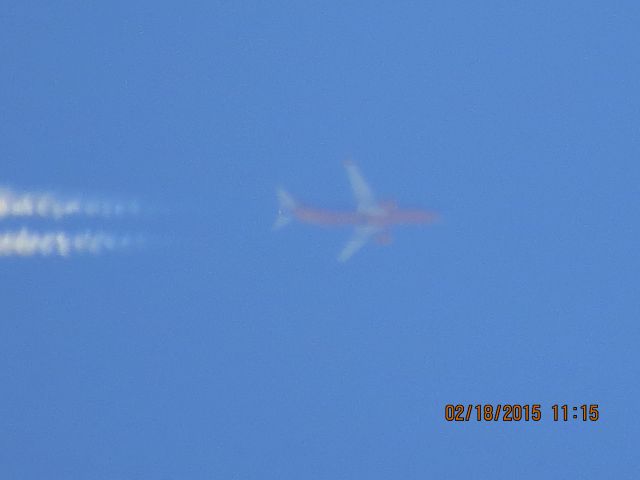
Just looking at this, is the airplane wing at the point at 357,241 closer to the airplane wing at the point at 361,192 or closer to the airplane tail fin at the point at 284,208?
the airplane wing at the point at 361,192

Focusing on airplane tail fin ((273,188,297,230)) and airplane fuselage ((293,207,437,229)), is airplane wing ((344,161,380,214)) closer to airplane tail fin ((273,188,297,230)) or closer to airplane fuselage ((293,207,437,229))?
airplane fuselage ((293,207,437,229))

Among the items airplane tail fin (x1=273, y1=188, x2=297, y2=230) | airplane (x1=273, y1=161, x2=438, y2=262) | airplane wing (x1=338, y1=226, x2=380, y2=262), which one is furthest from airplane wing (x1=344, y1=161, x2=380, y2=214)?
airplane tail fin (x1=273, y1=188, x2=297, y2=230)

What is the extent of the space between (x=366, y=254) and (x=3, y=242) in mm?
6269

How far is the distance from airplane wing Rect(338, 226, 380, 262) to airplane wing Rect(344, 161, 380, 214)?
1.01 ft

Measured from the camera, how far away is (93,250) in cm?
2347

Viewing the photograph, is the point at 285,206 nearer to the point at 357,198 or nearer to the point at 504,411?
the point at 357,198

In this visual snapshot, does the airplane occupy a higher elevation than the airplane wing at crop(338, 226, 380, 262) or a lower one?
higher

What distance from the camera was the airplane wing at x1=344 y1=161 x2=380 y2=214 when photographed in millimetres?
22938

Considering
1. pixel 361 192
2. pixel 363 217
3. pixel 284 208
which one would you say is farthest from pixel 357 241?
pixel 284 208

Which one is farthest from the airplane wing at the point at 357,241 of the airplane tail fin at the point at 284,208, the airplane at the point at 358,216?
the airplane tail fin at the point at 284,208

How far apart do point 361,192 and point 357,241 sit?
2.73ft

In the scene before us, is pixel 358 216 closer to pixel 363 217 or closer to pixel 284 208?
pixel 363 217

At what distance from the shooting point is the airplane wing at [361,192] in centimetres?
2294

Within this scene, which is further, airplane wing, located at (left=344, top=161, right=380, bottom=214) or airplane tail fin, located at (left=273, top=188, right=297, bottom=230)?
airplane tail fin, located at (left=273, top=188, right=297, bottom=230)
